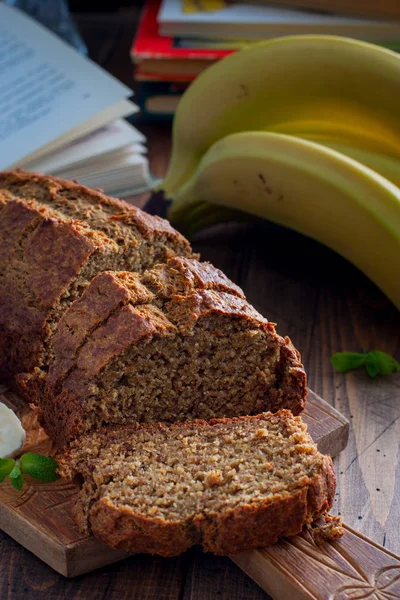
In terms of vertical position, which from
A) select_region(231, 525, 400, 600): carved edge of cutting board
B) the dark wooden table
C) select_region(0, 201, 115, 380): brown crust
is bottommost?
the dark wooden table

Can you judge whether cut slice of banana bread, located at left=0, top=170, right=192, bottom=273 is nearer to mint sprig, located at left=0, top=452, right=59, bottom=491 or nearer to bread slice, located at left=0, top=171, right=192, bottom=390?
bread slice, located at left=0, top=171, right=192, bottom=390

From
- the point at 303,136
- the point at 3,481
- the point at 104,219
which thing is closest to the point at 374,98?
the point at 303,136

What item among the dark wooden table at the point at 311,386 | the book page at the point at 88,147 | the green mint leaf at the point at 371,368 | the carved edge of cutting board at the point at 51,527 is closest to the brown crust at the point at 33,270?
the carved edge of cutting board at the point at 51,527

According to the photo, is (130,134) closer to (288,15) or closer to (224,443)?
(288,15)

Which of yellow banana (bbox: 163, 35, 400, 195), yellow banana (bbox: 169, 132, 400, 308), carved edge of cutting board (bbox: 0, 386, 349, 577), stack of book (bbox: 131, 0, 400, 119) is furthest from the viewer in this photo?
stack of book (bbox: 131, 0, 400, 119)

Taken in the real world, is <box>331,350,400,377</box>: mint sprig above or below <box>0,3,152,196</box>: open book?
below

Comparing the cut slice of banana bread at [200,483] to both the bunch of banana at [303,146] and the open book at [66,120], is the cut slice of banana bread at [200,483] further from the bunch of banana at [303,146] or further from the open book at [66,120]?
the open book at [66,120]

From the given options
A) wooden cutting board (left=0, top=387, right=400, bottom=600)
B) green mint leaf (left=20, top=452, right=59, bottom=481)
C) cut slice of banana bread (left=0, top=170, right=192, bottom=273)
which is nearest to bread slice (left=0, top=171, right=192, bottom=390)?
cut slice of banana bread (left=0, top=170, right=192, bottom=273)
